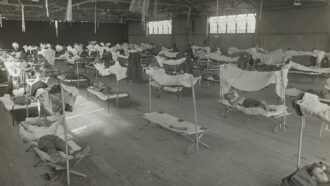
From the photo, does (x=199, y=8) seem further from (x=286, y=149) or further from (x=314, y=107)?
(x=314, y=107)

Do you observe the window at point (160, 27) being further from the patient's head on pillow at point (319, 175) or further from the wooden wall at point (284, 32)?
the patient's head on pillow at point (319, 175)

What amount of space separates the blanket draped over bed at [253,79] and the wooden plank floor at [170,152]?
86 cm

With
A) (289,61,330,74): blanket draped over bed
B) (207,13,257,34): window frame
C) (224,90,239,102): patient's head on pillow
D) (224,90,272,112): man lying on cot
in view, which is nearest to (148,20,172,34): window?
(207,13,257,34): window frame

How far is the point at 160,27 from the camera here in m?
27.3

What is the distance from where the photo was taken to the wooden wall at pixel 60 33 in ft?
91.1

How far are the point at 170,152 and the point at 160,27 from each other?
23197 mm

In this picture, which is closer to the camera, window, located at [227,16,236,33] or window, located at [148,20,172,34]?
window, located at [227,16,236,33]

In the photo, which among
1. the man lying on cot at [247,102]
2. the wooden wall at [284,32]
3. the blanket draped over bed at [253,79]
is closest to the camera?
the blanket draped over bed at [253,79]

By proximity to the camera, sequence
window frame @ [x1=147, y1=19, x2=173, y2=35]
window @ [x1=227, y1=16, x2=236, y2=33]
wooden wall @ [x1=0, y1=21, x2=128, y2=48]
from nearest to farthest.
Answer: window @ [x1=227, y1=16, x2=236, y2=33]
window frame @ [x1=147, y1=19, x2=173, y2=35]
wooden wall @ [x1=0, y1=21, x2=128, y2=48]

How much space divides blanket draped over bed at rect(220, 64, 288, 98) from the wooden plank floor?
2.81 ft

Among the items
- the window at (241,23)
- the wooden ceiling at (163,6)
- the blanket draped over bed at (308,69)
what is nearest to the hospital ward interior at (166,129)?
the blanket draped over bed at (308,69)

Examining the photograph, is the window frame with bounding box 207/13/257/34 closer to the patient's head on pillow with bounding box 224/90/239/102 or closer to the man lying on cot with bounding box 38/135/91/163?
the patient's head on pillow with bounding box 224/90/239/102

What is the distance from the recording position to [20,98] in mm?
7113

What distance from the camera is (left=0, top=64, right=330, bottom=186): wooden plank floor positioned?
424 cm
